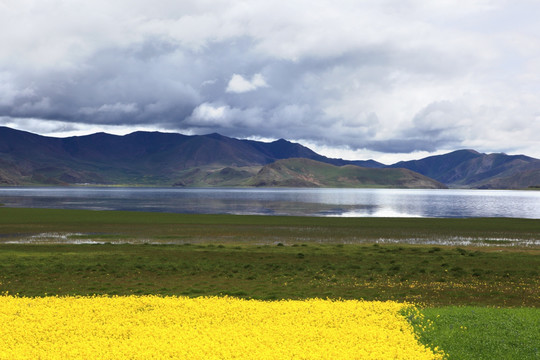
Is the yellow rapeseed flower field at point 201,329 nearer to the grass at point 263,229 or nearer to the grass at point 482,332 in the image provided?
the grass at point 482,332

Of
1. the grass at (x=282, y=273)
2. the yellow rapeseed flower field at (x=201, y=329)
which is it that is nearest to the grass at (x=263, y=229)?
the grass at (x=282, y=273)

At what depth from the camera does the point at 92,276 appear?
33875 millimetres

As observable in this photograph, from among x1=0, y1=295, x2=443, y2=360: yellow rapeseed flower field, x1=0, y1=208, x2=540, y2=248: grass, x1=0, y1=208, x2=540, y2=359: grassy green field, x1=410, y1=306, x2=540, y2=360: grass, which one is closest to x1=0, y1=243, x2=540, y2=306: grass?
x1=0, y1=208, x2=540, y2=359: grassy green field

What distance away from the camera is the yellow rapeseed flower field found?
56.0ft

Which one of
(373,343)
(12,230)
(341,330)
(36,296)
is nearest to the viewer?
(373,343)

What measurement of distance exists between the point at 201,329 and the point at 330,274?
17.2 meters

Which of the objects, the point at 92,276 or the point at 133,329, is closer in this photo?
the point at 133,329

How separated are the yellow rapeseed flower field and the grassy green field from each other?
2.53m

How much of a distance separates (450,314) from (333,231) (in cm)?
5139

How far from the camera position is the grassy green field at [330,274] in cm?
2045

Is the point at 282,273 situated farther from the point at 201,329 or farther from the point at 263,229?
the point at 263,229

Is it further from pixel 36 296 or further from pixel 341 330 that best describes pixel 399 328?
pixel 36 296

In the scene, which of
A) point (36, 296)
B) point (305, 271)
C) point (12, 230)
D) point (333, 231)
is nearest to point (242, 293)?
point (305, 271)

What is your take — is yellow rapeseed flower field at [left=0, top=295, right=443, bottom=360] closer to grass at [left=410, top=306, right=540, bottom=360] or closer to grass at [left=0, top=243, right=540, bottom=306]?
grass at [left=410, top=306, right=540, bottom=360]
